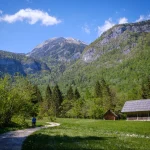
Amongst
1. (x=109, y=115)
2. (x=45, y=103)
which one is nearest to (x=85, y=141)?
(x=109, y=115)

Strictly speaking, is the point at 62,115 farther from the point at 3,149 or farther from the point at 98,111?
the point at 3,149

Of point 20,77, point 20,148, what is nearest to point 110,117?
point 20,77

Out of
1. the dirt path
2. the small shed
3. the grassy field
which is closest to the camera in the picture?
the dirt path

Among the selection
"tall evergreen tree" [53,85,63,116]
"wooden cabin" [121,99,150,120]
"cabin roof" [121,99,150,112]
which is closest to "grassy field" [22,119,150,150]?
"cabin roof" [121,99,150,112]

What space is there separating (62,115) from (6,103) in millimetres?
88043

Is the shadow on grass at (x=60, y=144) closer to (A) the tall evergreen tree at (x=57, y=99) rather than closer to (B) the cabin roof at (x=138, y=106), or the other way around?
(B) the cabin roof at (x=138, y=106)

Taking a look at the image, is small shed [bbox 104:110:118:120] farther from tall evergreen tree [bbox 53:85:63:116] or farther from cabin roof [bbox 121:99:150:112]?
tall evergreen tree [bbox 53:85:63:116]

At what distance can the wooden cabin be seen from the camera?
87.1 meters

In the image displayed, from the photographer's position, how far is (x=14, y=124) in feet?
167

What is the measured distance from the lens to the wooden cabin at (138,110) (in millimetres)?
87125

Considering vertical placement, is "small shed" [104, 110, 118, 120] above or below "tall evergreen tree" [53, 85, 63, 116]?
below

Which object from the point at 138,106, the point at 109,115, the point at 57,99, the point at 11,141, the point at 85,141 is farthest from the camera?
the point at 57,99

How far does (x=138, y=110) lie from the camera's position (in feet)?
289

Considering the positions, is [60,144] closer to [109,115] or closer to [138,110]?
[138,110]
